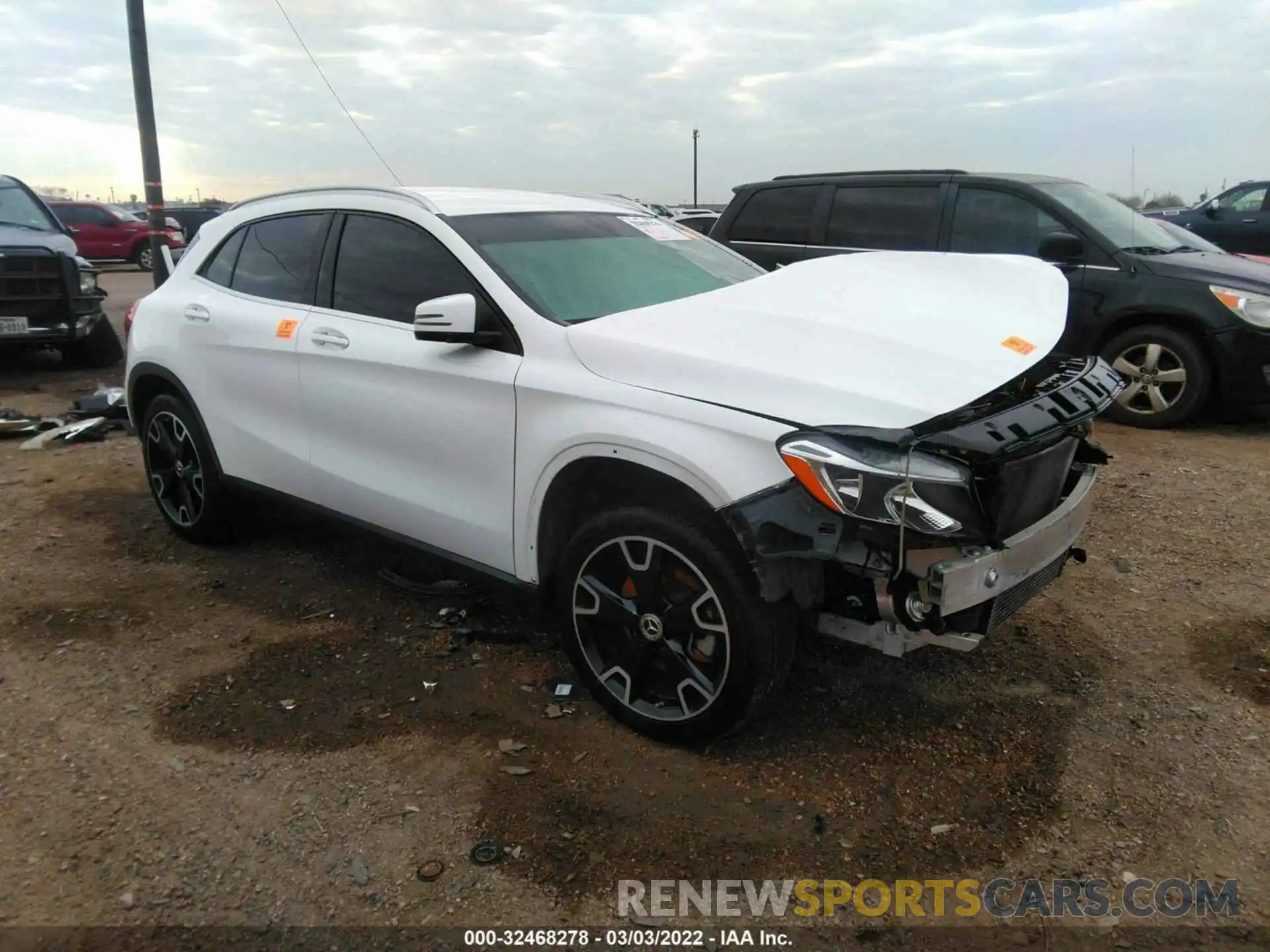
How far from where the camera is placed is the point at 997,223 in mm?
6984

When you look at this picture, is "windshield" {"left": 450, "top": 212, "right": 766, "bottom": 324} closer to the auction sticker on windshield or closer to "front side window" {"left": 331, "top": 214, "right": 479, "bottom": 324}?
the auction sticker on windshield

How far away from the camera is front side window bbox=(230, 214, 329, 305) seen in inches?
159

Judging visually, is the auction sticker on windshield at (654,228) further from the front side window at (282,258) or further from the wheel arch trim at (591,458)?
the wheel arch trim at (591,458)

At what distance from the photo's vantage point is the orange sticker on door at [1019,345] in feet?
9.61

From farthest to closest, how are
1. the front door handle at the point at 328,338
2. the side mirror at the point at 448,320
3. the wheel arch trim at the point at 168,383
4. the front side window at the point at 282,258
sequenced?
the wheel arch trim at the point at 168,383
the front side window at the point at 282,258
the front door handle at the point at 328,338
the side mirror at the point at 448,320

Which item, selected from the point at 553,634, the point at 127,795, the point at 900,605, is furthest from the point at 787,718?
the point at 127,795

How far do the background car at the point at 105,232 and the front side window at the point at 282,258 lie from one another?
21182 mm

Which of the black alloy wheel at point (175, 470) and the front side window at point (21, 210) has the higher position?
the front side window at point (21, 210)

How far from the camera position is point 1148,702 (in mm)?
3291

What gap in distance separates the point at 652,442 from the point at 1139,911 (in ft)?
5.77

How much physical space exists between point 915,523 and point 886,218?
5611mm

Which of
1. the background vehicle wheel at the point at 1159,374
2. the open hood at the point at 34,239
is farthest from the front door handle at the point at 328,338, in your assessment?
the open hood at the point at 34,239

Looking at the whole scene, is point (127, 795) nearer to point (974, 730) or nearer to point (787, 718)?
point (787, 718)

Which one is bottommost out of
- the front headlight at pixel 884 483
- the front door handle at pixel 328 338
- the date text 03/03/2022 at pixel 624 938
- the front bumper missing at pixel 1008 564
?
the date text 03/03/2022 at pixel 624 938
